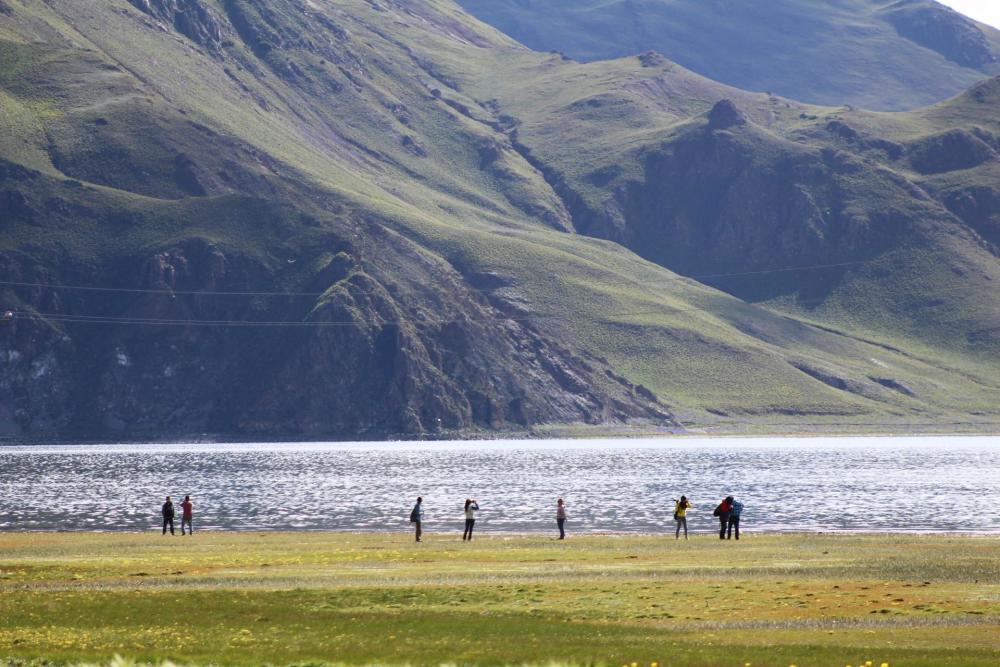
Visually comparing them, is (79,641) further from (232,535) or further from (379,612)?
(232,535)

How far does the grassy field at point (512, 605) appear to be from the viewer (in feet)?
133

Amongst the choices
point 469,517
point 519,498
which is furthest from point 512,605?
point 519,498

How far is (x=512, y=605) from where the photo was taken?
50.5m

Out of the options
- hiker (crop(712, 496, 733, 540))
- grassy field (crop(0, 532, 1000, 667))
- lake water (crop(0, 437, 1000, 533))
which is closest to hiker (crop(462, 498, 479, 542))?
grassy field (crop(0, 532, 1000, 667))

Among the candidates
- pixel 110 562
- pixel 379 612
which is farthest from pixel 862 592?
pixel 110 562

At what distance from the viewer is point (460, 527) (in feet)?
340

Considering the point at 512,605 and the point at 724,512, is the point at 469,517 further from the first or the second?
the point at 512,605

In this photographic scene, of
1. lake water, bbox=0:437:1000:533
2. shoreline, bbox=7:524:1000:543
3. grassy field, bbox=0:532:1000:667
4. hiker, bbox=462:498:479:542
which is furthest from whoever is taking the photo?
lake water, bbox=0:437:1000:533

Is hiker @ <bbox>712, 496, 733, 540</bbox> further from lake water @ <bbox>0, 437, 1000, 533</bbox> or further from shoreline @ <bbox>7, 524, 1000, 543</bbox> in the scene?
lake water @ <bbox>0, 437, 1000, 533</bbox>

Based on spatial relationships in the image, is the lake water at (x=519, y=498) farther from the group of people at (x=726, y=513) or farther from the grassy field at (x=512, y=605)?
the grassy field at (x=512, y=605)

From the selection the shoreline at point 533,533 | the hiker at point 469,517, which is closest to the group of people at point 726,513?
the shoreline at point 533,533

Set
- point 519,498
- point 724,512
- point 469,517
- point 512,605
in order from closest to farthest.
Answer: point 512,605 → point 469,517 → point 724,512 → point 519,498

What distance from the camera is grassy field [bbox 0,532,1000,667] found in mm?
40469

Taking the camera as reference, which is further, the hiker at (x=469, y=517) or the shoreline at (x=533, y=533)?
the shoreline at (x=533, y=533)
